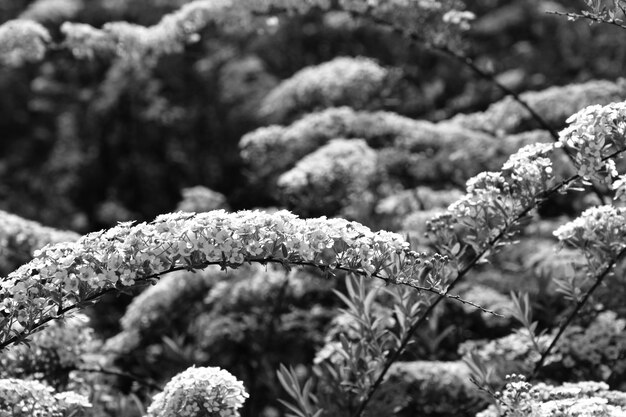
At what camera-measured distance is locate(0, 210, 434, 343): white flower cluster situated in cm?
328

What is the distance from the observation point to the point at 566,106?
20.3 feet

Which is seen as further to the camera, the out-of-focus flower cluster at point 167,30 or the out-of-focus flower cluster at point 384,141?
the out-of-focus flower cluster at point 384,141

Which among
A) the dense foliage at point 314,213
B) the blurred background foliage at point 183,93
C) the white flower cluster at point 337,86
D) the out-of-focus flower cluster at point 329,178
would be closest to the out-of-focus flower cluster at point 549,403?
the dense foliage at point 314,213

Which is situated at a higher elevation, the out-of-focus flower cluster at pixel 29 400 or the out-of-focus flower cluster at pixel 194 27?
the out-of-focus flower cluster at pixel 194 27

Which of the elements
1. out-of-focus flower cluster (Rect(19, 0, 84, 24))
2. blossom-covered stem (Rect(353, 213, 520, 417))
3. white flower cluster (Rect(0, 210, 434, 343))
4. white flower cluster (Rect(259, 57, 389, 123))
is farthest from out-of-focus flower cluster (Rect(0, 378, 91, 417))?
out-of-focus flower cluster (Rect(19, 0, 84, 24))

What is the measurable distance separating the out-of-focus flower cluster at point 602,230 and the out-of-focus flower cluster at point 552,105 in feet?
6.85

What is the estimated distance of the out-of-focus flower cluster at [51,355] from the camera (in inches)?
186

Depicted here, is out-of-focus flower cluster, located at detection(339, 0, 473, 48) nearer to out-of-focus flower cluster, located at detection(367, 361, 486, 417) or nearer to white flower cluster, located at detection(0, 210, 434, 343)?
out-of-focus flower cluster, located at detection(367, 361, 486, 417)

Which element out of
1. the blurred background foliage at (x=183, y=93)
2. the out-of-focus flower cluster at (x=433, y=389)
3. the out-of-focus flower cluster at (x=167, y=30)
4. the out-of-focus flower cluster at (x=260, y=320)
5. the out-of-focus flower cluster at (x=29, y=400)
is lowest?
the blurred background foliage at (x=183, y=93)

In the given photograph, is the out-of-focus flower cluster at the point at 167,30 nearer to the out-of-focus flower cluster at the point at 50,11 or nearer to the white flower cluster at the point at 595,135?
the white flower cluster at the point at 595,135

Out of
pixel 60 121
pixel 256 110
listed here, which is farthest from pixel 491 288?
pixel 60 121

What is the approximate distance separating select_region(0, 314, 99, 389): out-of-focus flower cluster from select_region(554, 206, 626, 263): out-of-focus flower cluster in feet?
8.11

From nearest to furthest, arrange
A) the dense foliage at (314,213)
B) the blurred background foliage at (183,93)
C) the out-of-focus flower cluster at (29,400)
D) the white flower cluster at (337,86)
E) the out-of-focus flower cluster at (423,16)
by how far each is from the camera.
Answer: the dense foliage at (314,213) < the out-of-focus flower cluster at (29,400) < the out-of-focus flower cluster at (423,16) < the white flower cluster at (337,86) < the blurred background foliage at (183,93)

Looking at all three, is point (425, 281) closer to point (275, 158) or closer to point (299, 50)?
point (275, 158)
